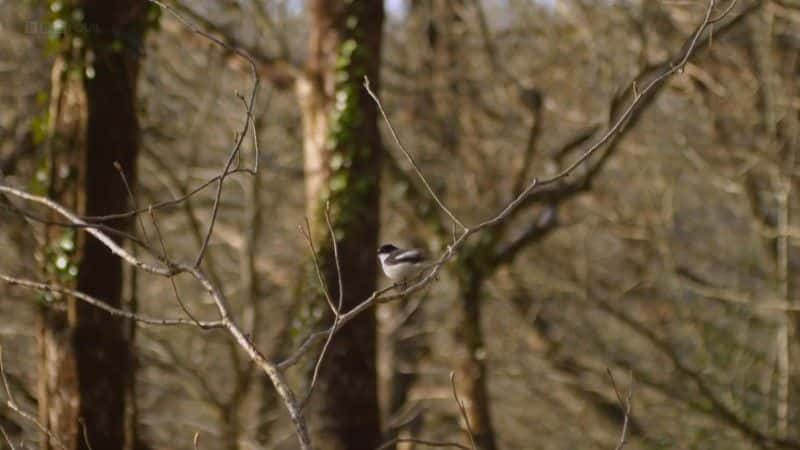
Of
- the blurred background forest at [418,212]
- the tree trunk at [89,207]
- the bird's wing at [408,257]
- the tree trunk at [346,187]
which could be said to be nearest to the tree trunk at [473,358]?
the blurred background forest at [418,212]

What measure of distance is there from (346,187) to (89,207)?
2.10 m

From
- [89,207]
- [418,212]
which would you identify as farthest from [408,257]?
[418,212]

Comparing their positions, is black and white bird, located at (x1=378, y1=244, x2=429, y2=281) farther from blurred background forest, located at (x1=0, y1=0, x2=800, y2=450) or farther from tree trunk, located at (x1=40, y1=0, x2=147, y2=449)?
tree trunk, located at (x1=40, y1=0, x2=147, y2=449)

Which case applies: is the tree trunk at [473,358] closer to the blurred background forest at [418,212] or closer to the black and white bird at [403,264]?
the blurred background forest at [418,212]

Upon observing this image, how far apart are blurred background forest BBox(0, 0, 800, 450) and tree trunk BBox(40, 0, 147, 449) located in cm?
1

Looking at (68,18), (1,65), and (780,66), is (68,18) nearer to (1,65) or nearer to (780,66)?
(1,65)

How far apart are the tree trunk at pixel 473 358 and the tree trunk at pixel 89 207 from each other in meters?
3.86

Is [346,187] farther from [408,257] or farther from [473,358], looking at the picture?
[473,358]

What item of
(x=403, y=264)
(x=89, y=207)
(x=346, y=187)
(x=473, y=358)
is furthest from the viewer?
(x=473, y=358)

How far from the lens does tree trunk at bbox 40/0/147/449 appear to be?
5.20 metres

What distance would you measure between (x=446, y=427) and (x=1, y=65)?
729 cm

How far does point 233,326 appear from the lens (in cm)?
324

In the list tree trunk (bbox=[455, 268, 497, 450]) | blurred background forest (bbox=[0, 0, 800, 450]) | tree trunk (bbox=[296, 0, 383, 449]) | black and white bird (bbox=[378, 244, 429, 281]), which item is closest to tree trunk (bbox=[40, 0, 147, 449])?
blurred background forest (bbox=[0, 0, 800, 450])

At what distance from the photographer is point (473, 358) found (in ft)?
29.9
